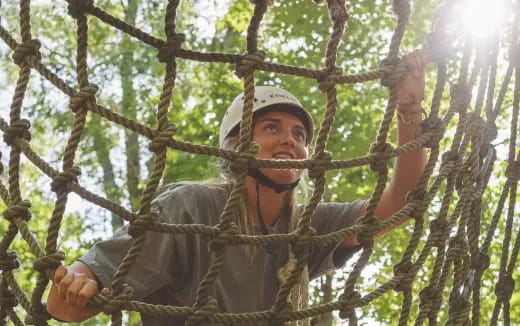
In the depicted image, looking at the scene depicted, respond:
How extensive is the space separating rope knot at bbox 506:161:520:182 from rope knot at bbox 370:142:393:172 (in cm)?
82

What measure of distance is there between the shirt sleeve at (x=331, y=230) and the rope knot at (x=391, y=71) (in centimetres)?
90

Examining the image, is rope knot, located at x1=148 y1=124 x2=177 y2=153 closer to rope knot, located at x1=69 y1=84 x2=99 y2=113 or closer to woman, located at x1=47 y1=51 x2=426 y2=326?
rope knot, located at x1=69 y1=84 x2=99 y2=113

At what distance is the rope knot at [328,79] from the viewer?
1.88 metres

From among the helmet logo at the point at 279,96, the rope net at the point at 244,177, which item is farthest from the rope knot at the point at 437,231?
the helmet logo at the point at 279,96

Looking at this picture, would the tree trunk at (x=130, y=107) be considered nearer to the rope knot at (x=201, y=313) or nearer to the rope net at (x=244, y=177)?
the rope net at (x=244, y=177)

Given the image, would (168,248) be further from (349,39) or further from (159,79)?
(159,79)

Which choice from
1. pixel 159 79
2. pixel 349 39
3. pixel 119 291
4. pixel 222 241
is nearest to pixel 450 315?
pixel 222 241

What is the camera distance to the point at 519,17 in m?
2.67

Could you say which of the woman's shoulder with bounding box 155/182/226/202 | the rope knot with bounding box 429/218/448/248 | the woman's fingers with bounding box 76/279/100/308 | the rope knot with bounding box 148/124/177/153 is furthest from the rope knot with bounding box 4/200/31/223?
the rope knot with bounding box 429/218/448/248

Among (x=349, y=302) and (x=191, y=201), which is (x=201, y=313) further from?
(x=191, y=201)

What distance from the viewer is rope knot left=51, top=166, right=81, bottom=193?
168cm

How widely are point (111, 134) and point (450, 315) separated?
Answer: 882 centimetres

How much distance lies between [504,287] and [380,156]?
912 mm

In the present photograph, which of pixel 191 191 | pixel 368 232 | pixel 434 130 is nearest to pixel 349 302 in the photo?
pixel 368 232
